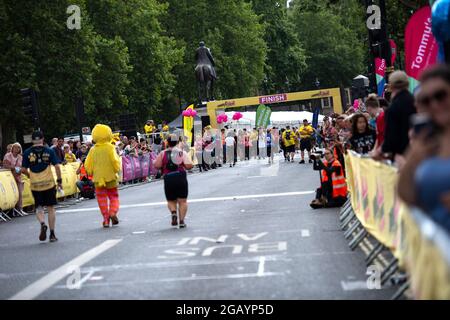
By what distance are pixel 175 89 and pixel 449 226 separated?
233 feet

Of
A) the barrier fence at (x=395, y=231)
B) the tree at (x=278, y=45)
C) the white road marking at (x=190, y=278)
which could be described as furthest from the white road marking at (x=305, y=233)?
the tree at (x=278, y=45)

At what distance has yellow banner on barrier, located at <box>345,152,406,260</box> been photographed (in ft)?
30.0

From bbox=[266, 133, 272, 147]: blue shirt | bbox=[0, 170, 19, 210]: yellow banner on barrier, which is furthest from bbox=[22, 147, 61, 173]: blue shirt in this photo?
bbox=[266, 133, 272, 147]: blue shirt

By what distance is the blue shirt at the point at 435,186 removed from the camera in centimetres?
445

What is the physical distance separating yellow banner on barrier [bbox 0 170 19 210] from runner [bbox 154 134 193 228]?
7211 millimetres

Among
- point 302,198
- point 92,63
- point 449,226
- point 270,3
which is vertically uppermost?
point 270,3

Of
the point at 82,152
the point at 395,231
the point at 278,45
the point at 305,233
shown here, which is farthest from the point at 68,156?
the point at 278,45

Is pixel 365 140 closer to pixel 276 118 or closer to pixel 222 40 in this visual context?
pixel 276 118

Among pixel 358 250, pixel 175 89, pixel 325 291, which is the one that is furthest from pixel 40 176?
pixel 175 89

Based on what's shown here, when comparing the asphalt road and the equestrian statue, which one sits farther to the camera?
the equestrian statue

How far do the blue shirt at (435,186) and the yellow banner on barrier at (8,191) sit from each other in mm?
19056

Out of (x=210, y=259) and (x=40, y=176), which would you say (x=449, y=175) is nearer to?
(x=210, y=259)

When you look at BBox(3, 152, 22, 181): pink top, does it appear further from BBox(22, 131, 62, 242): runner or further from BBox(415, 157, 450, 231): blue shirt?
BBox(415, 157, 450, 231): blue shirt

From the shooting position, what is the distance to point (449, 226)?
14.7 feet
